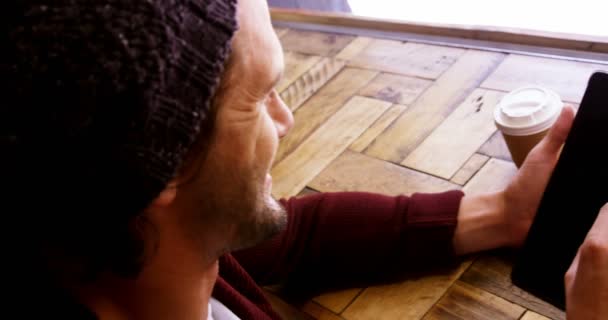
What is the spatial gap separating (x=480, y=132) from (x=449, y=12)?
69 cm

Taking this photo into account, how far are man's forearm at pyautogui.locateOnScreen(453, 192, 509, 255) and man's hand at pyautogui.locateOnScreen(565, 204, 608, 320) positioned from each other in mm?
187

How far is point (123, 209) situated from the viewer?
0.53 metres

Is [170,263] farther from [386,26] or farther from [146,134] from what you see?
[386,26]

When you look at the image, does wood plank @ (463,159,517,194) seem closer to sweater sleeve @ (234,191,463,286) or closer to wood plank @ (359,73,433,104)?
sweater sleeve @ (234,191,463,286)

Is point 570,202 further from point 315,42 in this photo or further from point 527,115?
point 315,42

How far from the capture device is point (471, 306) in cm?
76

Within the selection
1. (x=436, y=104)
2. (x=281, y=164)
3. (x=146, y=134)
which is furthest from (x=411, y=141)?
(x=146, y=134)

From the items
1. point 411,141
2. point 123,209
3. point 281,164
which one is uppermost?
point 123,209

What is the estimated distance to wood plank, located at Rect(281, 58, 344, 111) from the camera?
4.29 feet

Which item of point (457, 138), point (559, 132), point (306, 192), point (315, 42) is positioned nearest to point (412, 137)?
point (457, 138)

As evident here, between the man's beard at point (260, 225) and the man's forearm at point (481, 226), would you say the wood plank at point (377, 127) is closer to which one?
the man's forearm at point (481, 226)

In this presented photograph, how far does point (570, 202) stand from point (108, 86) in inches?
20.7

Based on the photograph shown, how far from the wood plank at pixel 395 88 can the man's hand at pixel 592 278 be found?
22.3 inches

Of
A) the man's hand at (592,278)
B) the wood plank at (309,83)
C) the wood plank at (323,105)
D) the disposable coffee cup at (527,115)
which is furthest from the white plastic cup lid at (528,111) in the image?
the wood plank at (309,83)
